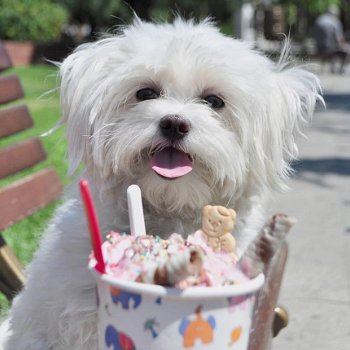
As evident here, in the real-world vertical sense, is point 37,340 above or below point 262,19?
above

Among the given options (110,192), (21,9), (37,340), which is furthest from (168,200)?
(21,9)

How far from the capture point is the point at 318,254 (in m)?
5.31

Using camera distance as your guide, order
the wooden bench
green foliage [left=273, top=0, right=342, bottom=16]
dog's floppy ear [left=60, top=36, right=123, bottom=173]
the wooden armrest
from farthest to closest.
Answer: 1. green foliage [left=273, top=0, right=342, bottom=16]
2. the wooden bench
3. dog's floppy ear [left=60, top=36, right=123, bottom=173]
4. the wooden armrest

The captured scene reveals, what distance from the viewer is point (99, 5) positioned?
76.7 ft

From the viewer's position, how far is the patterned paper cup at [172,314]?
1530mm

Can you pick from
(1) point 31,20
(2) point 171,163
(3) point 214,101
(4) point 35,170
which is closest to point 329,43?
(1) point 31,20

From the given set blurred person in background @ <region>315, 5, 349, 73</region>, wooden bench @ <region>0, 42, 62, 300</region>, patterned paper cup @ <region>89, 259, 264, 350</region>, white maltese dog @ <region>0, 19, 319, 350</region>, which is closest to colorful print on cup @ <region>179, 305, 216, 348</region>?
patterned paper cup @ <region>89, 259, 264, 350</region>

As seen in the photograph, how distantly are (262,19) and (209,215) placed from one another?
29417 millimetres

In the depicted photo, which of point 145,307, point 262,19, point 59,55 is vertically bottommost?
point 262,19

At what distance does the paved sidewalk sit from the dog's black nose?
762 mm

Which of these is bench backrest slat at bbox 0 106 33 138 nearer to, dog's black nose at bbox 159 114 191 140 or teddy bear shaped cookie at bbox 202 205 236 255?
dog's black nose at bbox 159 114 191 140

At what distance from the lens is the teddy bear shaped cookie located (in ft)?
5.77

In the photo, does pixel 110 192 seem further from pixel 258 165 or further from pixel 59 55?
pixel 59 55

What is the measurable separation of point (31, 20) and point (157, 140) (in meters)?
19.1
